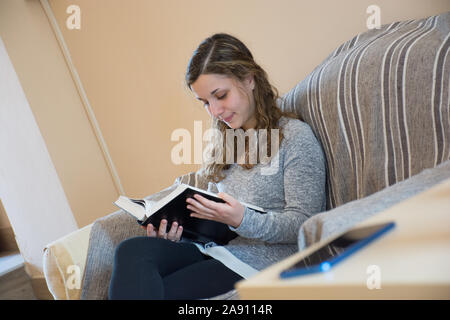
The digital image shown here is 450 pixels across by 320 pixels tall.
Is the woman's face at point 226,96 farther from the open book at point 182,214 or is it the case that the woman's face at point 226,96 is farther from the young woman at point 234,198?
the open book at point 182,214

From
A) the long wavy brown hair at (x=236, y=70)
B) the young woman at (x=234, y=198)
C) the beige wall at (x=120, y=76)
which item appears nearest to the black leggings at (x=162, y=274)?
the young woman at (x=234, y=198)

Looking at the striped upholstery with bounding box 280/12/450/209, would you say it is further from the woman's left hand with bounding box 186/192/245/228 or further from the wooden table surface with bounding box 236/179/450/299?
the wooden table surface with bounding box 236/179/450/299

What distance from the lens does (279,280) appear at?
39 centimetres

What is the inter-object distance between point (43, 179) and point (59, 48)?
0.75m

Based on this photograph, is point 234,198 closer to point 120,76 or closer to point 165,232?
point 165,232

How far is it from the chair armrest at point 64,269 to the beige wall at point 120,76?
0.98 meters

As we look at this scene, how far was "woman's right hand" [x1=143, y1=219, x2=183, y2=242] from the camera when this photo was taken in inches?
41.2

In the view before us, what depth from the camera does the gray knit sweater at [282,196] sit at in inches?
38.3

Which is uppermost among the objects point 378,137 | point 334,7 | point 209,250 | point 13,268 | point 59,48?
point 59,48

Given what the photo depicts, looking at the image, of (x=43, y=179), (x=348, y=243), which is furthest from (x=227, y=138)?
(x=43, y=179)

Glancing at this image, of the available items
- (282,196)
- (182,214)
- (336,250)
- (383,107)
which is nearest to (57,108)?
(182,214)

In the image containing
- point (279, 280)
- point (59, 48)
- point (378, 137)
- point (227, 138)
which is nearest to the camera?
point (279, 280)

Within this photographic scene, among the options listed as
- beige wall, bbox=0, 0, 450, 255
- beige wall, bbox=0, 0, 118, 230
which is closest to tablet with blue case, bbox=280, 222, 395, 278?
beige wall, bbox=0, 0, 450, 255
